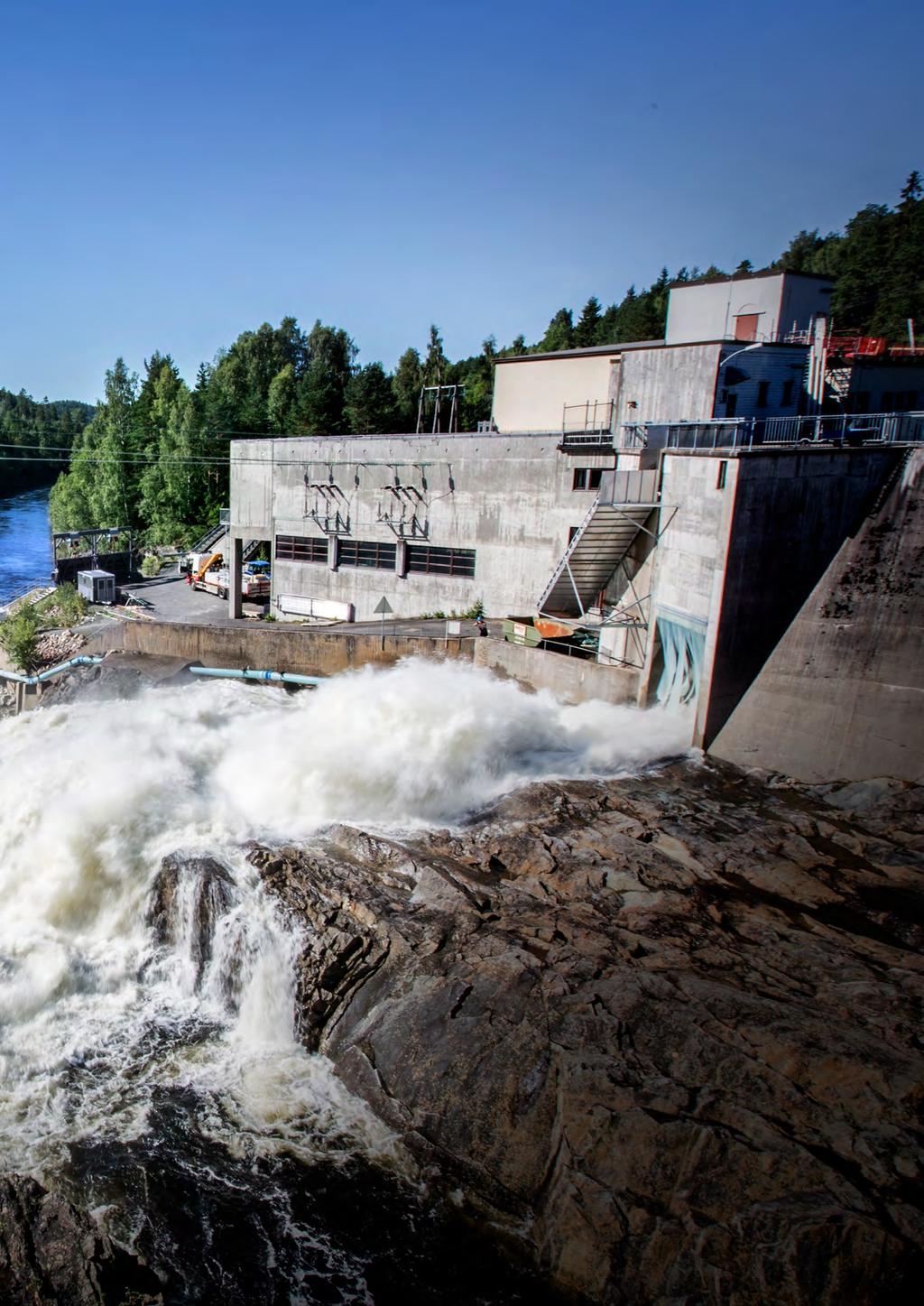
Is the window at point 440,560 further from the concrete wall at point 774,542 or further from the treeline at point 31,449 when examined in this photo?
the treeline at point 31,449

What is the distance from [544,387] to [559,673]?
13.1 meters

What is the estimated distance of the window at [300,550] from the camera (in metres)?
30.7

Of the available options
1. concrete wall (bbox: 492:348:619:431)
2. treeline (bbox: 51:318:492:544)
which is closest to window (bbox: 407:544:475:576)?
concrete wall (bbox: 492:348:619:431)

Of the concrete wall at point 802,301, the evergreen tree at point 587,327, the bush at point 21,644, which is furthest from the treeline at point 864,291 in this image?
the bush at point 21,644

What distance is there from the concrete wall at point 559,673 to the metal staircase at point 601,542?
6.29 ft

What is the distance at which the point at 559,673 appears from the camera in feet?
72.6

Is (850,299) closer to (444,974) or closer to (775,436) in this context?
(775,436)

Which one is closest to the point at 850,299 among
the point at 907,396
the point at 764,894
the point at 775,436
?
the point at 907,396

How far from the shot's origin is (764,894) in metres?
13.8

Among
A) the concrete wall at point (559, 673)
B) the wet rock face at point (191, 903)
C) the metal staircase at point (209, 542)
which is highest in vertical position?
the metal staircase at point (209, 542)

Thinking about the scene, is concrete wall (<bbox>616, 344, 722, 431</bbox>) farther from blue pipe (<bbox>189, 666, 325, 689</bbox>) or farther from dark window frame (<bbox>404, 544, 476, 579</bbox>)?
blue pipe (<bbox>189, 666, 325, 689</bbox>)

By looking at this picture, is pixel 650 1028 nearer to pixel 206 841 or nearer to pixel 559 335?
pixel 206 841

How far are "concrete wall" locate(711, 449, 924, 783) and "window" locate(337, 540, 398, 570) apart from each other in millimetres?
14277

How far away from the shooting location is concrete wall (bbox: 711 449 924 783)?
57.2ft
